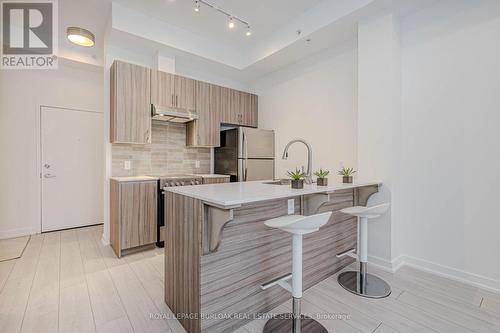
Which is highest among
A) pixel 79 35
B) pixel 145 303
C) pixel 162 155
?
pixel 79 35

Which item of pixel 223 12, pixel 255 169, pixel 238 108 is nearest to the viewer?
pixel 223 12

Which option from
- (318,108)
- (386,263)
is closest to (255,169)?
(318,108)

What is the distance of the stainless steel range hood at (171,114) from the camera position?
325 centimetres

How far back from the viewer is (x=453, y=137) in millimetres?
2330

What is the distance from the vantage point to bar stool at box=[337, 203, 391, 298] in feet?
6.63

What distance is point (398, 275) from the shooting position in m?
2.39

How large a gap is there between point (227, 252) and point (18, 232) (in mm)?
3976

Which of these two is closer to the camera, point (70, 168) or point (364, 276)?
point (364, 276)

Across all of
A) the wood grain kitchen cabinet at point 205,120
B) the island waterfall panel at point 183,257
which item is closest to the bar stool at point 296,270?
the island waterfall panel at point 183,257

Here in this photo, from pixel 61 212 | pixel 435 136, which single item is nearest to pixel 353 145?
pixel 435 136

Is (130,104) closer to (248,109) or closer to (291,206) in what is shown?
(248,109)

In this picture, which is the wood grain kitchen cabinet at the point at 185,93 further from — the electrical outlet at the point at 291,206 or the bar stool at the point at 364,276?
the bar stool at the point at 364,276

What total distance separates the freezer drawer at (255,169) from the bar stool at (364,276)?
1.97 m

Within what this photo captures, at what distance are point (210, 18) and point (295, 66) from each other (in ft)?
5.00
